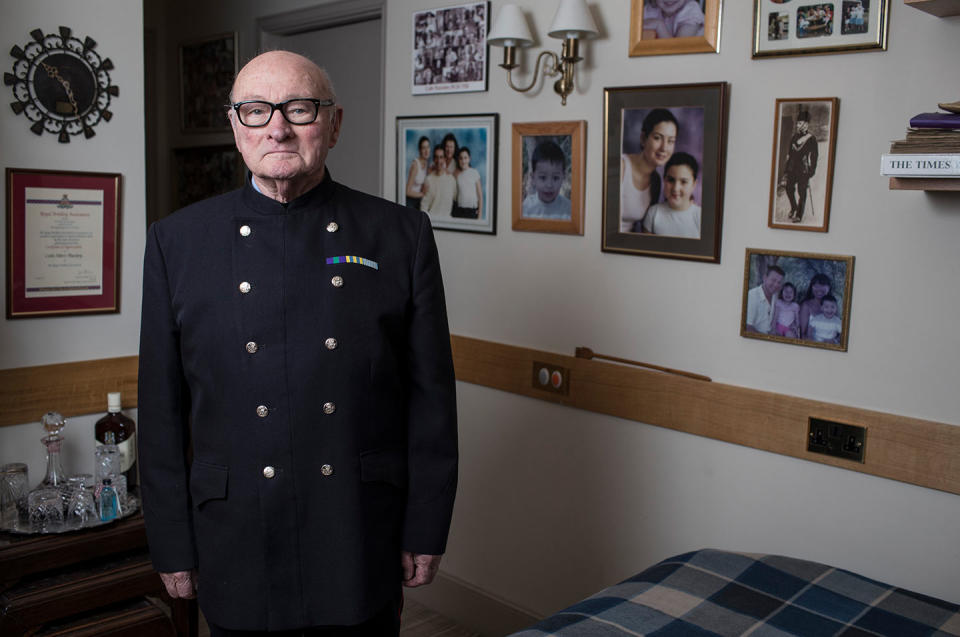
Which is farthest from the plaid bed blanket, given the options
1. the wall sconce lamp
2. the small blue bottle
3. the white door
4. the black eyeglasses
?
the white door

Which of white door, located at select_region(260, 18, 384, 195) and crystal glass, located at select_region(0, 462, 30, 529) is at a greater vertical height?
white door, located at select_region(260, 18, 384, 195)

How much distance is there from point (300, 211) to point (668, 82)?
1.31 m

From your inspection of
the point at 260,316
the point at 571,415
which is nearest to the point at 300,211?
the point at 260,316

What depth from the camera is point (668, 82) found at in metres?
2.52

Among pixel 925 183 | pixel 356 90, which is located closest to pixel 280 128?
pixel 925 183

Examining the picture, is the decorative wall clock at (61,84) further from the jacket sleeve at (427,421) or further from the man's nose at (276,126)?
the jacket sleeve at (427,421)

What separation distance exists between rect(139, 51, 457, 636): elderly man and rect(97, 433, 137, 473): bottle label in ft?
3.10

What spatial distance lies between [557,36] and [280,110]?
127cm

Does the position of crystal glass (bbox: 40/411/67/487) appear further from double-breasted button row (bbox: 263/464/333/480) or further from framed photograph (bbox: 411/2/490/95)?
framed photograph (bbox: 411/2/490/95)

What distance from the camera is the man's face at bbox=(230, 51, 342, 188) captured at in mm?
1615

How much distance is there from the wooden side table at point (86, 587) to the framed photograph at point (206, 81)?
245 cm

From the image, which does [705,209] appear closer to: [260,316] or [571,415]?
[571,415]

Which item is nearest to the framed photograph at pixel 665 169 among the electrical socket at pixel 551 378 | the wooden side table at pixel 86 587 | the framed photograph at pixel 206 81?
the electrical socket at pixel 551 378

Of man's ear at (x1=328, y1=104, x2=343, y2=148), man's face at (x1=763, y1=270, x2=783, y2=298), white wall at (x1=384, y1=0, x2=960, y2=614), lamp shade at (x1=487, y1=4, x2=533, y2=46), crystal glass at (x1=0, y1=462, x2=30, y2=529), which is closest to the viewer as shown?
man's ear at (x1=328, y1=104, x2=343, y2=148)
